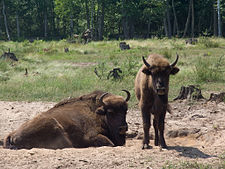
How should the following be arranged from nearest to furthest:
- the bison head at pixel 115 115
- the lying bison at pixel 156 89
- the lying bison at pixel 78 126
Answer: the lying bison at pixel 156 89 → the lying bison at pixel 78 126 → the bison head at pixel 115 115

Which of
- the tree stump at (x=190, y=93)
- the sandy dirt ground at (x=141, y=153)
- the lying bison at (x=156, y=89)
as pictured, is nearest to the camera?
the sandy dirt ground at (x=141, y=153)

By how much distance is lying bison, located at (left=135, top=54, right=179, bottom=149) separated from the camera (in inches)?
240

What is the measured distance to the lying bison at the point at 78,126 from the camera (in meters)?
6.93

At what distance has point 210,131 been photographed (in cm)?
790

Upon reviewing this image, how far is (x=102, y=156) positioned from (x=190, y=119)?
4.03 m

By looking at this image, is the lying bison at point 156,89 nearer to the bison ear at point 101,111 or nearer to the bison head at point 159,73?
the bison head at point 159,73

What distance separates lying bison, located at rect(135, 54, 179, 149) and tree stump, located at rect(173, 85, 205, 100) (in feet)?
13.8

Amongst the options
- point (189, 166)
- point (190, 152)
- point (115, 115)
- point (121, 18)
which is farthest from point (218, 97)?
point (121, 18)

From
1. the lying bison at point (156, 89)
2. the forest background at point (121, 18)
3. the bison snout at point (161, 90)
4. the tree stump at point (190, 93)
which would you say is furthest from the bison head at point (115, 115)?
the forest background at point (121, 18)

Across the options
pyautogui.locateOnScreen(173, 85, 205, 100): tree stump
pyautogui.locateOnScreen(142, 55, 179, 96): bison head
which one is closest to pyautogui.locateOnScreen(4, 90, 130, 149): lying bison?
pyautogui.locateOnScreen(142, 55, 179, 96): bison head

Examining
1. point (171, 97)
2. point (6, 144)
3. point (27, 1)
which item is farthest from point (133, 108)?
point (27, 1)

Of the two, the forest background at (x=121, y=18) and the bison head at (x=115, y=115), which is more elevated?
the forest background at (x=121, y=18)

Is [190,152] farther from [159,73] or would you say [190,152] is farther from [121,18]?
[121,18]

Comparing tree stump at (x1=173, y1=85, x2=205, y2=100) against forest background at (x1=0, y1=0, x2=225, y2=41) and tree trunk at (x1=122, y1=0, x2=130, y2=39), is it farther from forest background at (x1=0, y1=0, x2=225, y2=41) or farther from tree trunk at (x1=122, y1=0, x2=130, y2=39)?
tree trunk at (x1=122, y1=0, x2=130, y2=39)
